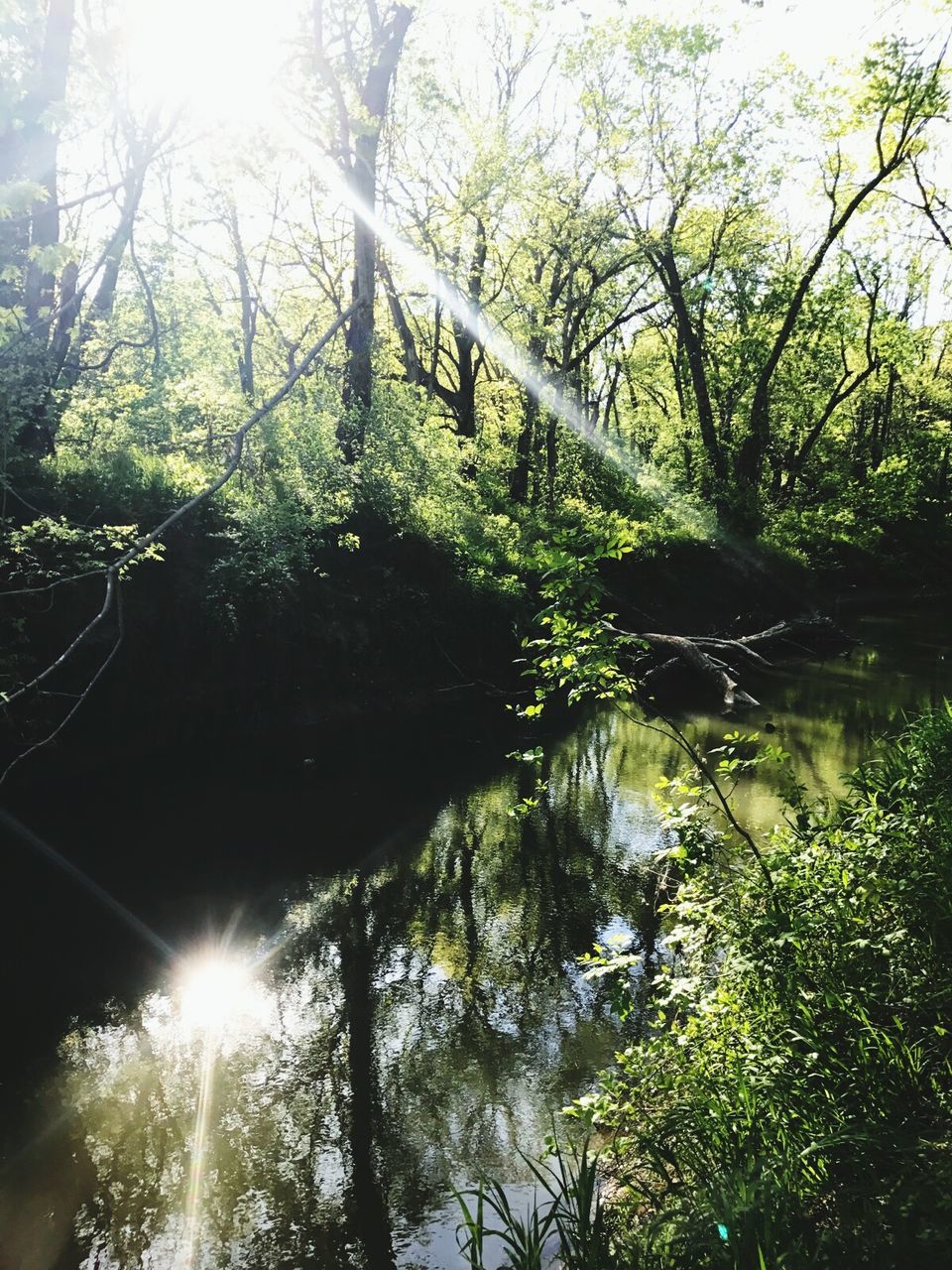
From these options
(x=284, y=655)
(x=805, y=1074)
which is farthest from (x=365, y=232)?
(x=805, y=1074)

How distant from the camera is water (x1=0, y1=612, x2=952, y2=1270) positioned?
4527 millimetres

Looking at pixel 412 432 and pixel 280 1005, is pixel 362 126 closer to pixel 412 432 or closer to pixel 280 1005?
pixel 280 1005

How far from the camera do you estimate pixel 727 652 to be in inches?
727

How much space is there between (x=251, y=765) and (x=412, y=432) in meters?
8.44

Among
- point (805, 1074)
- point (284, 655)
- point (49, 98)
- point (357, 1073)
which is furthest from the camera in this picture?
point (284, 655)

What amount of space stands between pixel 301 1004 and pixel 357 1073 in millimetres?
1046

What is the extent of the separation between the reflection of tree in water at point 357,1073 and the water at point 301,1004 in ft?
0.05

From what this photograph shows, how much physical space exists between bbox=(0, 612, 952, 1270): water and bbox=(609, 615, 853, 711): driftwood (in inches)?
86.5

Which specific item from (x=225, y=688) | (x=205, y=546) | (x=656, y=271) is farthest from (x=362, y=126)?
(x=656, y=271)

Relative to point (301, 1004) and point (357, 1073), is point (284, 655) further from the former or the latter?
point (357, 1073)

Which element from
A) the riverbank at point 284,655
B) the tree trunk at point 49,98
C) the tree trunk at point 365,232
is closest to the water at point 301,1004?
the riverbank at point 284,655

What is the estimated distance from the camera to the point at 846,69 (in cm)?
2156

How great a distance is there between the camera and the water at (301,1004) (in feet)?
14.9

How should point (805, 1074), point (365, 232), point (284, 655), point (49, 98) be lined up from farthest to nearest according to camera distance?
1. point (365, 232)
2. point (284, 655)
3. point (49, 98)
4. point (805, 1074)
